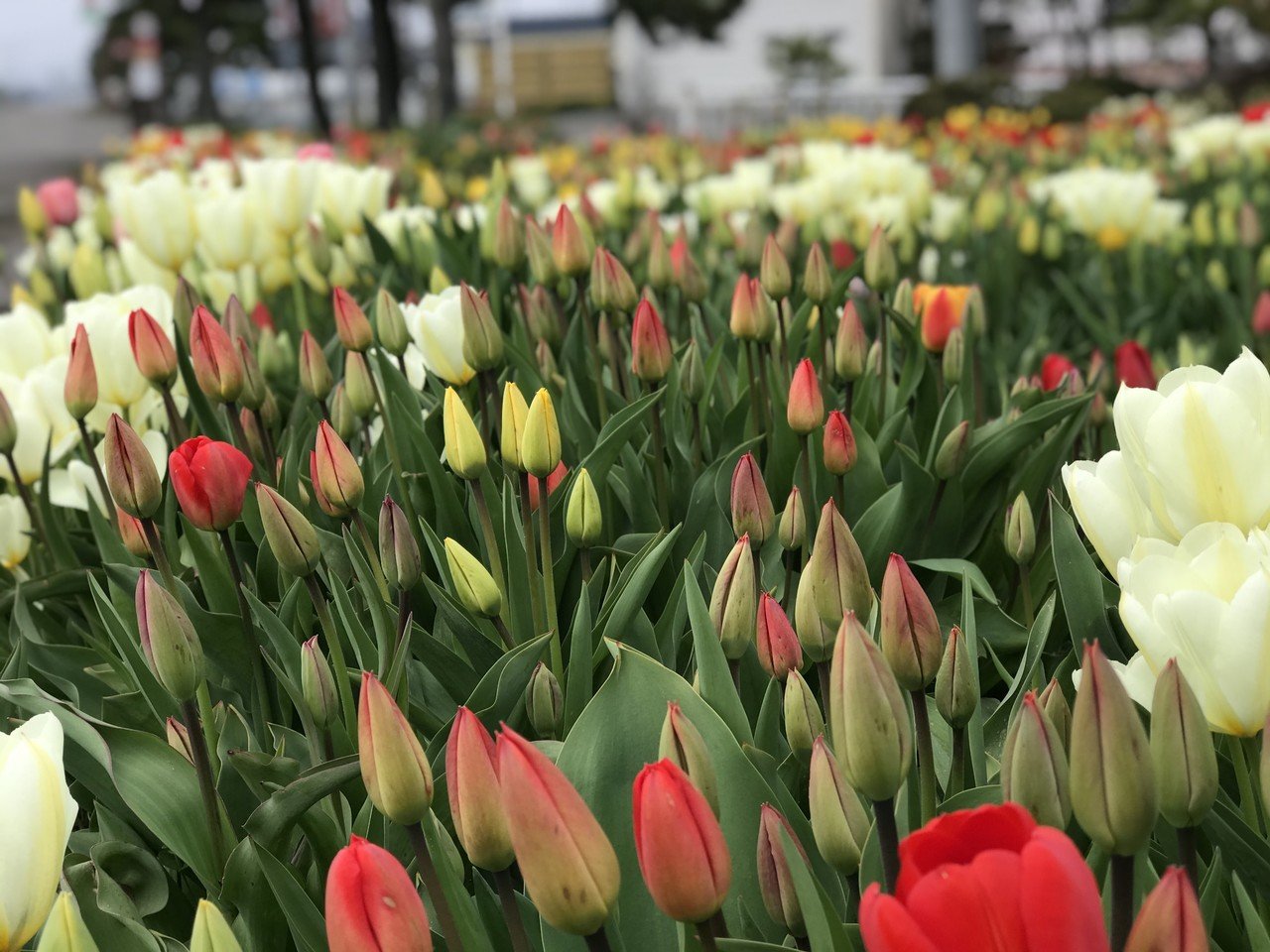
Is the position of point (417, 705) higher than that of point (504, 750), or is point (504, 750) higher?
point (504, 750)

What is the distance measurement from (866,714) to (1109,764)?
123 mm

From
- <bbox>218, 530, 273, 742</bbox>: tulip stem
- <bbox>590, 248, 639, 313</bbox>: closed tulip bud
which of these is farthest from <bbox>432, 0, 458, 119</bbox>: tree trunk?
<bbox>218, 530, 273, 742</bbox>: tulip stem

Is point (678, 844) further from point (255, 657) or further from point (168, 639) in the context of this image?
point (255, 657)

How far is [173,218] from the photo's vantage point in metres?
2.60

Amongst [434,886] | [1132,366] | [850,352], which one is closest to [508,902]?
[434,886]

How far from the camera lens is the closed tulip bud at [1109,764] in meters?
0.62

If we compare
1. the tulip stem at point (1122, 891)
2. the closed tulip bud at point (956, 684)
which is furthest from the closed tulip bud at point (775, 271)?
the tulip stem at point (1122, 891)

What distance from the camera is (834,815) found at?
767 millimetres

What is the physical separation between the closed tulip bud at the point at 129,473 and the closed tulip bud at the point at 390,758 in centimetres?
54

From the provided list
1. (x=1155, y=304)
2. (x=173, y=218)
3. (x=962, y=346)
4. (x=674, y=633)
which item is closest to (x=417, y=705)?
(x=674, y=633)

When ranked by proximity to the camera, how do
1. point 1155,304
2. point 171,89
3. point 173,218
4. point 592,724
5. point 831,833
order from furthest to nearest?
point 171,89, point 1155,304, point 173,218, point 592,724, point 831,833

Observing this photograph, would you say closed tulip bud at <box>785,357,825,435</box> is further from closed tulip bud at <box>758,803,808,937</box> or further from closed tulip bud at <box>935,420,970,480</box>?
closed tulip bud at <box>758,803,808,937</box>

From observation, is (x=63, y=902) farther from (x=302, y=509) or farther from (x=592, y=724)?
(x=302, y=509)

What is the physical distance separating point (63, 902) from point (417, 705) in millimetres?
487
